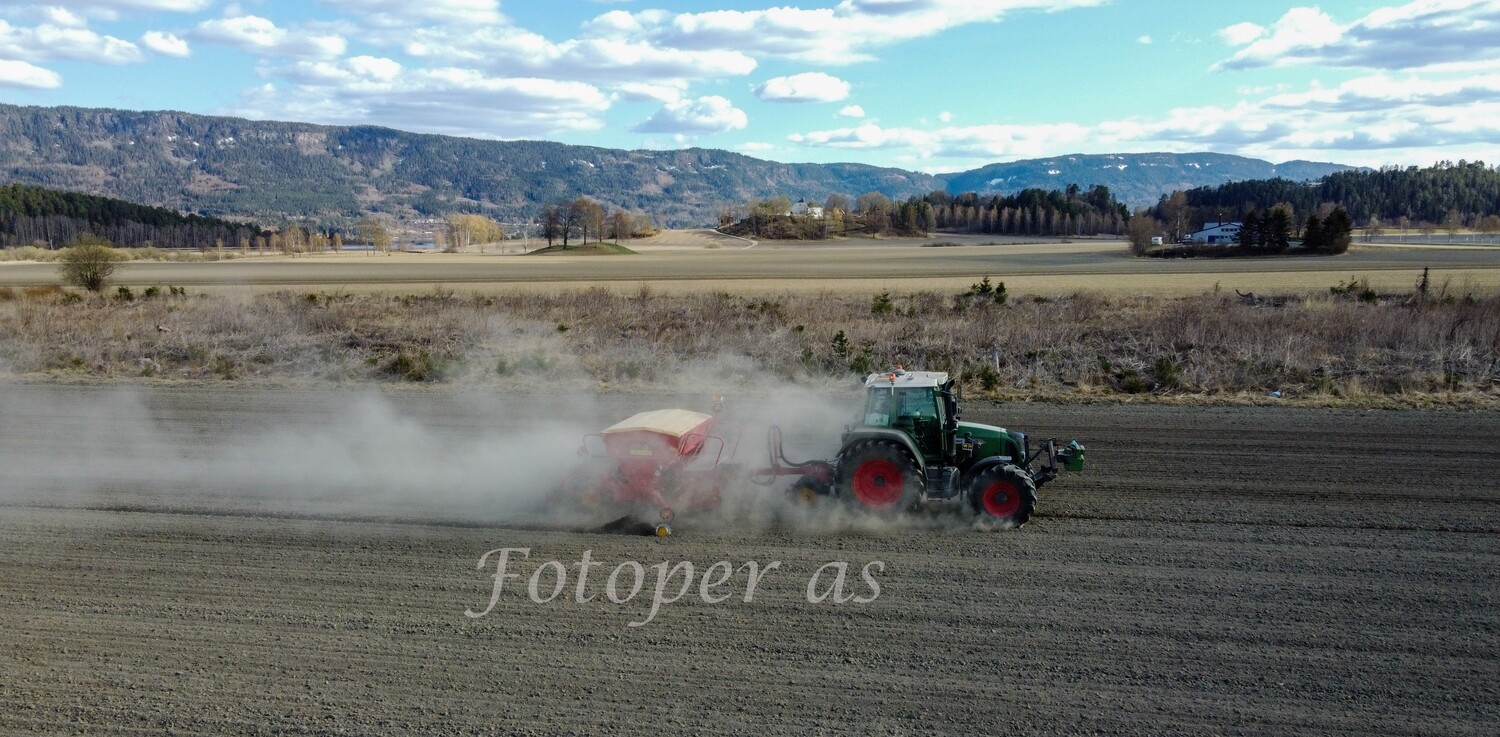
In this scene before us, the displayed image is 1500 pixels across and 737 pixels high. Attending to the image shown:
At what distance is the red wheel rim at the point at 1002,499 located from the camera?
11.3 meters

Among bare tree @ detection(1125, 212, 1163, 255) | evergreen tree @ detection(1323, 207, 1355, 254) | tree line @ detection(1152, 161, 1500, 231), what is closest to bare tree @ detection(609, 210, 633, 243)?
bare tree @ detection(1125, 212, 1163, 255)

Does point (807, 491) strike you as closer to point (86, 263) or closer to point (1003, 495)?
point (1003, 495)

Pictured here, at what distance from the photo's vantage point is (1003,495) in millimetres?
11352

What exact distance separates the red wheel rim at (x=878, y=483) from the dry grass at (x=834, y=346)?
10988 mm

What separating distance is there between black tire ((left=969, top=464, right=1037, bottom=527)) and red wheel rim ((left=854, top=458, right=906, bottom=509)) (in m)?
0.94

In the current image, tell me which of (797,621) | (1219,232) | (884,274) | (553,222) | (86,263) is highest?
(553,222)

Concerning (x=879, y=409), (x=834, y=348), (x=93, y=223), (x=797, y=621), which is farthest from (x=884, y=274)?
(x=93, y=223)

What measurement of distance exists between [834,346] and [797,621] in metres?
18.7

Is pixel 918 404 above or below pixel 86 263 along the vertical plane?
below

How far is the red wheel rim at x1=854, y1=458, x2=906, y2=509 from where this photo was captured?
11.4m

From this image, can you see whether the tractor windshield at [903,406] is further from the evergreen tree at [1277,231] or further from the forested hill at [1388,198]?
the forested hill at [1388,198]

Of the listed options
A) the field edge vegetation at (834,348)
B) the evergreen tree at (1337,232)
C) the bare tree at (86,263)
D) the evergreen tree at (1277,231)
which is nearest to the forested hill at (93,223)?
the bare tree at (86,263)

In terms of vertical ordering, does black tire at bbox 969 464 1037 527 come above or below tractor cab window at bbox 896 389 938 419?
below

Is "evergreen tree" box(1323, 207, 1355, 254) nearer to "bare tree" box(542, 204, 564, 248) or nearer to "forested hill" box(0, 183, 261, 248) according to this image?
"bare tree" box(542, 204, 564, 248)
